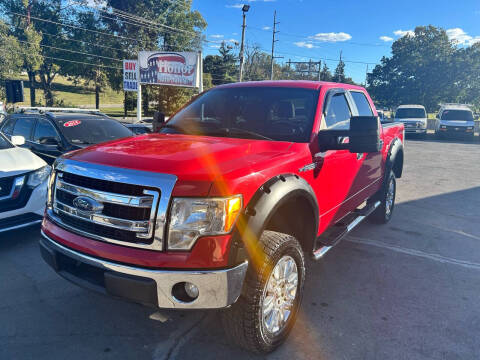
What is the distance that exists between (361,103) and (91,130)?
4739 mm

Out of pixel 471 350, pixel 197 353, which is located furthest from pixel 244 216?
pixel 471 350

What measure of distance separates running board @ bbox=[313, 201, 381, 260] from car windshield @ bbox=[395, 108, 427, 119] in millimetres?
22305

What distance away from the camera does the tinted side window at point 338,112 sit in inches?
136

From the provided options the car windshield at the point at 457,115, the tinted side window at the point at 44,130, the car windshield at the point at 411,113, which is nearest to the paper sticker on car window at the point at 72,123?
the tinted side window at the point at 44,130

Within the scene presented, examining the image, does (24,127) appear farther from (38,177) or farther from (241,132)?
(241,132)

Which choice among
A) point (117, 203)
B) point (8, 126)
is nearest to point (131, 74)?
point (8, 126)

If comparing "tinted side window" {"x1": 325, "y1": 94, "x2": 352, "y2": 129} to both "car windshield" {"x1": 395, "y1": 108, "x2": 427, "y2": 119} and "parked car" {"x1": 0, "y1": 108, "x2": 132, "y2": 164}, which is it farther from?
"car windshield" {"x1": 395, "y1": 108, "x2": 427, "y2": 119}

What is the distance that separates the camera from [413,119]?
2353 centimetres

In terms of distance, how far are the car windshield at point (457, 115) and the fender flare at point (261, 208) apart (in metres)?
24.2

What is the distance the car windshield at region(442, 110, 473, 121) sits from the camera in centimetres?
2238

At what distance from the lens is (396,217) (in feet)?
19.9

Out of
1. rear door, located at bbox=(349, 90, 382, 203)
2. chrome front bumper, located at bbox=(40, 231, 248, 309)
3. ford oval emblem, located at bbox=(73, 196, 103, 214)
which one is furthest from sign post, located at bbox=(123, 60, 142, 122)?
chrome front bumper, located at bbox=(40, 231, 248, 309)

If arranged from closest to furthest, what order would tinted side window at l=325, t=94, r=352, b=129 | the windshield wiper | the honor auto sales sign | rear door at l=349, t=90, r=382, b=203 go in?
the windshield wiper < tinted side window at l=325, t=94, r=352, b=129 < rear door at l=349, t=90, r=382, b=203 < the honor auto sales sign

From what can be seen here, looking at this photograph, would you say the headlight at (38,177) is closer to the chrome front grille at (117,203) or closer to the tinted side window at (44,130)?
the tinted side window at (44,130)
